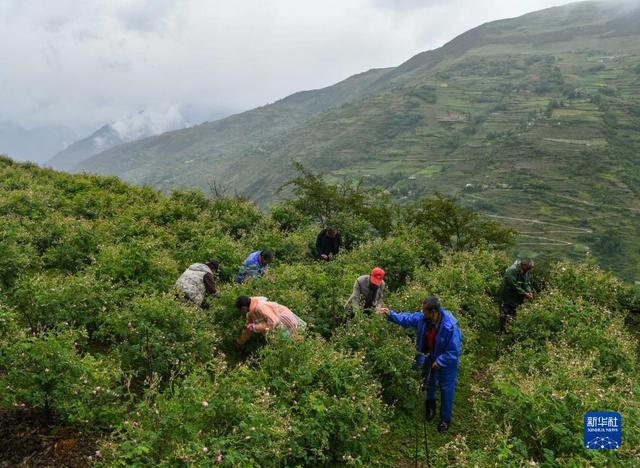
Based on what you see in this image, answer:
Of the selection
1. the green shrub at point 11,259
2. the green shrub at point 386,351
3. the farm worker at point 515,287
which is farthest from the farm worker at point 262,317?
the farm worker at point 515,287

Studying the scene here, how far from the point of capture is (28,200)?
14109 mm

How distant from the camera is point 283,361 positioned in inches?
235

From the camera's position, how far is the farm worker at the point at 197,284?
27.8ft

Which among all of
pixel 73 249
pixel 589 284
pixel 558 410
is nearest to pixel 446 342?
pixel 558 410

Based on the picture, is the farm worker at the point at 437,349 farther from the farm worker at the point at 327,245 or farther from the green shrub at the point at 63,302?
the farm worker at the point at 327,245

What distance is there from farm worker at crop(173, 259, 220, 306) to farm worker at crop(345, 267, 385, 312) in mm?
2813

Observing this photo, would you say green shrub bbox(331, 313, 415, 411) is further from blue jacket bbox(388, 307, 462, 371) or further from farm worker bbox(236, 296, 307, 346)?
farm worker bbox(236, 296, 307, 346)

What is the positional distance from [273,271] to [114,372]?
4.83 m

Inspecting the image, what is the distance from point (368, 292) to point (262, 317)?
217 cm

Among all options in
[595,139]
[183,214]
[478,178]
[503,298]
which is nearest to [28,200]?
[183,214]

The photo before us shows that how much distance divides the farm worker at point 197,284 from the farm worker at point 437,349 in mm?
3741

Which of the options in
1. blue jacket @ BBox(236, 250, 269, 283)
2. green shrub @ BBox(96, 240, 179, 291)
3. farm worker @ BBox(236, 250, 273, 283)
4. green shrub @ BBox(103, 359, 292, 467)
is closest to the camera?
green shrub @ BBox(103, 359, 292, 467)

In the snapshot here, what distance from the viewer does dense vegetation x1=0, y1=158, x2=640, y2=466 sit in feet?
14.8

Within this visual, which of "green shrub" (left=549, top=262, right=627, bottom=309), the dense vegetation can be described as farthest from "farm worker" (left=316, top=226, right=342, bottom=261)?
"green shrub" (left=549, top=262, right=627, bottom=309)
